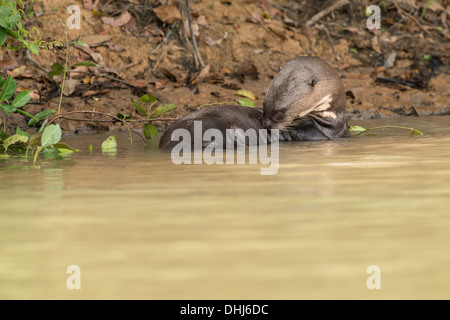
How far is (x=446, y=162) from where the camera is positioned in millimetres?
3650

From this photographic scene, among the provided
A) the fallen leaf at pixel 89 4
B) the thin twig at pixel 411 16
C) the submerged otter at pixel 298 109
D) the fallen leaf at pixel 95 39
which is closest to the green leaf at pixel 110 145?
the submerged otter at pixel 298 109

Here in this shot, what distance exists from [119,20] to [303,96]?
12.3 feet

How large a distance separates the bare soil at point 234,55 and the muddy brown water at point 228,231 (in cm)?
363

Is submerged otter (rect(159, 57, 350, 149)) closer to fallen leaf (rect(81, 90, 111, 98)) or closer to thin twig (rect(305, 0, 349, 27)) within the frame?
fallen leaf (rect(81, 90, 111, 98))

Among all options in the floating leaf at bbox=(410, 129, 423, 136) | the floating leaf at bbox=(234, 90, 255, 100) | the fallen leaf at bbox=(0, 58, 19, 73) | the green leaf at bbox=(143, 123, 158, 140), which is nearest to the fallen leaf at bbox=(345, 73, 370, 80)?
the floating leaf at bbox=(234, 90, 255, 100)

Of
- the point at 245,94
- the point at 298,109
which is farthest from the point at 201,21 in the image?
the point at 298,109

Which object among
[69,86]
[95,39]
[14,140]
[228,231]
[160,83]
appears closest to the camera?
[228,231]

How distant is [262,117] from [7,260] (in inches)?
154

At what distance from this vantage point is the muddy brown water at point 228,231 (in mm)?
1672

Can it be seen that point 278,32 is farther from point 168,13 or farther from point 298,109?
point 298,109

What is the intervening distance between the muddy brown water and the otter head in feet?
6.12

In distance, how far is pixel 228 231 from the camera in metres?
2.16

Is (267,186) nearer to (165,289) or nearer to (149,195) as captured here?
(149,195)

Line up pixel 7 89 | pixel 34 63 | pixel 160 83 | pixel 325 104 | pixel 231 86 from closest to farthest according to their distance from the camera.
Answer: pixel 7 89 → pixel 325 104 → pixel 34 63 → pixel 160 83 → pixel 231 86
